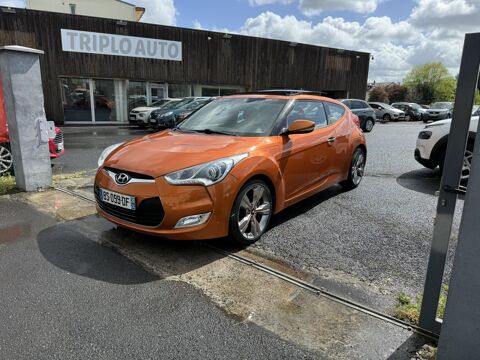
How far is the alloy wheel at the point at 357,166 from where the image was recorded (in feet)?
20.0

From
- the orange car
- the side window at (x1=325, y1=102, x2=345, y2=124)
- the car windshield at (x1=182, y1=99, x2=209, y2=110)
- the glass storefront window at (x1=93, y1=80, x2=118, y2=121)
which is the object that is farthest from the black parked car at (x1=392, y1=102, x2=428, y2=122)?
the orange car

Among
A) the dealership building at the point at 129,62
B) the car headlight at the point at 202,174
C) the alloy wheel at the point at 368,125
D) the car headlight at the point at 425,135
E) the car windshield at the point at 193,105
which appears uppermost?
the dealership building at the point at 129,62

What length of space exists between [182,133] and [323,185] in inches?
80.9

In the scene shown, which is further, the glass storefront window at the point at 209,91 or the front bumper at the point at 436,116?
the front bumper at the point at 436,116

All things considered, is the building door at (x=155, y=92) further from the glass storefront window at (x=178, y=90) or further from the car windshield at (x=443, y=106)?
the car windshield at (x=443, y=106)

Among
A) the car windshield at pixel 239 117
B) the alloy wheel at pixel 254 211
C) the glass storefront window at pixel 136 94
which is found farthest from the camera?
the glass storefront window at pixel 136 94

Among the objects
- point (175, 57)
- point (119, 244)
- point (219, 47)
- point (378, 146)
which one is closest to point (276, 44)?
point (219, 47)

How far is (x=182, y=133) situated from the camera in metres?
4.58

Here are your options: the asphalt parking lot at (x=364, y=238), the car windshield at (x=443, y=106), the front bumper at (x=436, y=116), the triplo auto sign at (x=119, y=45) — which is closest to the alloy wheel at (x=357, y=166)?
the asphalt parking lot at (x=364, y=238)

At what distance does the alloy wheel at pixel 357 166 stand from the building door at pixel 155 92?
17.2 m

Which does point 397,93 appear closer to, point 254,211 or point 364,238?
point 364,238

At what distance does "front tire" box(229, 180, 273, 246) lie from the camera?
3.69m

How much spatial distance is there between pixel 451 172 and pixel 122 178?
279 centimetres

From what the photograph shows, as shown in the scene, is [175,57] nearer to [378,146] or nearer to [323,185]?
[378,146]
